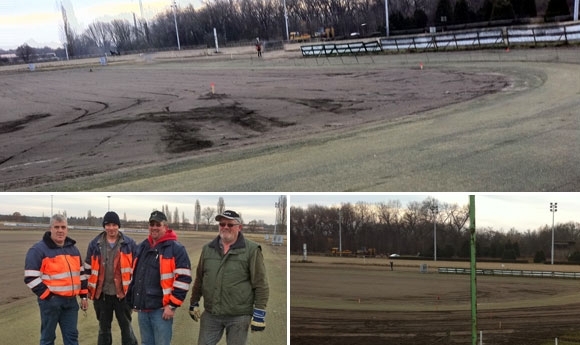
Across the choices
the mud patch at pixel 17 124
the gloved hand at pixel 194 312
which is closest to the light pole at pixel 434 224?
the gloved hand at pixel 194 312

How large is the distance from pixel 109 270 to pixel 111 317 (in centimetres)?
42

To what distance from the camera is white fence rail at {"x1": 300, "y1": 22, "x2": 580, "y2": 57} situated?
84.5 ft

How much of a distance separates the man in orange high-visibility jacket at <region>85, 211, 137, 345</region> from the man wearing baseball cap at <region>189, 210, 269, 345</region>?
2.25 ft

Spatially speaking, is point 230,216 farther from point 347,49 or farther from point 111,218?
point 347,49

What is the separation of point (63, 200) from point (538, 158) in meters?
5.77

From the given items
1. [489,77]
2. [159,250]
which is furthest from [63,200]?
[489,77]

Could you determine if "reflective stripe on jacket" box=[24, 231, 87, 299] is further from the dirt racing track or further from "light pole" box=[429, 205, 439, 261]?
"light pole" box=[429, 205, 439, 261]

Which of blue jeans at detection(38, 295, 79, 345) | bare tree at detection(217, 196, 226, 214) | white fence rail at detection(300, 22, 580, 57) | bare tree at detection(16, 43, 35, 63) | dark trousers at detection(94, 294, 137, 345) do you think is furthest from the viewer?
white fence rail at detection(300, 22, 580, 57)

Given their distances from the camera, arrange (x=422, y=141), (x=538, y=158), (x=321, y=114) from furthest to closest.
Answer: (x=321, y=114) → (x=422, y=141) → (x=538, y=158)

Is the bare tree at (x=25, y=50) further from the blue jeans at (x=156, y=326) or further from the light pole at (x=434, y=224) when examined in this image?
the light pole at (x=434, y=224)

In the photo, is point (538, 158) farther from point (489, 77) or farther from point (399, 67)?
point (399, 67)

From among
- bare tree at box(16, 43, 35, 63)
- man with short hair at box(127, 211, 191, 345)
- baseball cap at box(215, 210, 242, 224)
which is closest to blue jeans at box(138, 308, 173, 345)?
man with short hair at box(127, 211, 191, 345)

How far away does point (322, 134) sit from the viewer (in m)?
11.0

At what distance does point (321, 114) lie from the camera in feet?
45.4
